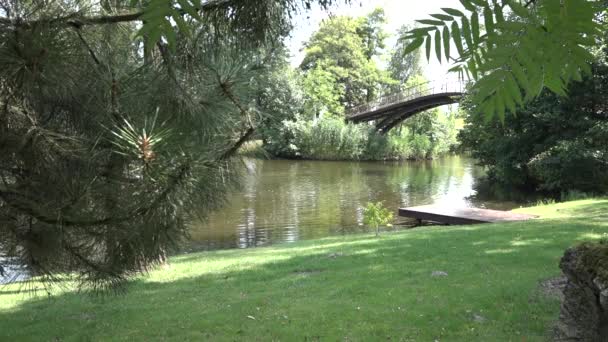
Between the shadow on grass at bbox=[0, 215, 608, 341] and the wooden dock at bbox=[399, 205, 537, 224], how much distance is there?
371cm

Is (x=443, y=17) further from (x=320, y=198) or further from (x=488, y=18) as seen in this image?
(x=320, y=198)

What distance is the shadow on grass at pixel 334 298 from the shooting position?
474cm

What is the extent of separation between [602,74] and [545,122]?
2776mm

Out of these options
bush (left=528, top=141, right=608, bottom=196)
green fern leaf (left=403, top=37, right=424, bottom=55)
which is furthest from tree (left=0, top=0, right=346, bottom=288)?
bush (left=528, top=141, right=608, bottom=196)

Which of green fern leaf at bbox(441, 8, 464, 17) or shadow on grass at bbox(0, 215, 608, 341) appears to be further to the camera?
shadow on grass at bbox(0, 215, 608, 341)

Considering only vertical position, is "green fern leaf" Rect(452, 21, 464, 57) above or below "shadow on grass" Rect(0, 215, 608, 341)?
above

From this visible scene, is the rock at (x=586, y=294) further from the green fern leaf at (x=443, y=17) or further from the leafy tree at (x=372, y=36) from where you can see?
the leafy tree at (x=372, y=36)

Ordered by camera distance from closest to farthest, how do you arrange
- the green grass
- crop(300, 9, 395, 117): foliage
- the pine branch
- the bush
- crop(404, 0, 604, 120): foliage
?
1. crop(404, 0, 604, 120): foliage
2. the pine branch
3. the green grass
4. the bush
5. crop(300, 9, 395, 117): foliage

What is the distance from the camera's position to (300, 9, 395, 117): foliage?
38.2 meters

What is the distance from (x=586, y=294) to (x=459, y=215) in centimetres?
1016

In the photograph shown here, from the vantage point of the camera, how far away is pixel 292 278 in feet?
23.1

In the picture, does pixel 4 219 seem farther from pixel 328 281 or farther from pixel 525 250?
pixel 525 250

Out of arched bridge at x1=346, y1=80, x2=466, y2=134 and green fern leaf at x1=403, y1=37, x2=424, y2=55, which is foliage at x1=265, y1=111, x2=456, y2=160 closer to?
arched bridge at x1=346, y1=80, x2=466, y2=134

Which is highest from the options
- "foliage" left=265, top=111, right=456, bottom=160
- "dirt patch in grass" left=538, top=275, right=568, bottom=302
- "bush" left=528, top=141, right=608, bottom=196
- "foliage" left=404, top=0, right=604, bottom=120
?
"foliage" left=265, top=111, right=456, bottom=160
